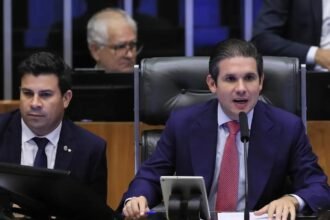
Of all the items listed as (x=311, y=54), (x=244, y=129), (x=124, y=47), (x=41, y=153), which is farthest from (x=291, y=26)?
(x=244, y=129)

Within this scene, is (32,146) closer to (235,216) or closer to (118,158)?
(118,158)

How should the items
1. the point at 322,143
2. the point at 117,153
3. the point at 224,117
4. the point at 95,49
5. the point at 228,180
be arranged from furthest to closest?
1. the point at 95,49
2. the point at 117,153
3. the point at 322,143
4. the point at 224,117
5. the point at 228,180

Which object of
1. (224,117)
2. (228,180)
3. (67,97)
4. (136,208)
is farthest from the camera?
(67,97)

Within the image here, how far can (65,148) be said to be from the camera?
391cm

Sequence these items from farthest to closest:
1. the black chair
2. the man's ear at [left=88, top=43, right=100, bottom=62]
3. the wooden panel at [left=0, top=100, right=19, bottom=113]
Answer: the man's ear at [left=88, top=43, right=100, bottom=62] < the wooden panel at [left=0, top=100, right=19, bottom=113] < the black chair

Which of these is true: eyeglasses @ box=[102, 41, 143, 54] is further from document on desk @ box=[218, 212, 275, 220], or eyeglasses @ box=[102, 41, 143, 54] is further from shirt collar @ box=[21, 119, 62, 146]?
document on desk @ box=[218, 212, 275, 220]

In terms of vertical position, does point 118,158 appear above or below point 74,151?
below

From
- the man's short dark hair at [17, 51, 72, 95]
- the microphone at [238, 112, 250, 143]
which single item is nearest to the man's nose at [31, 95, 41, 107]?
the man's short dark hair at [17, 51, 72, 95]

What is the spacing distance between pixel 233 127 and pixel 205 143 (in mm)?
124

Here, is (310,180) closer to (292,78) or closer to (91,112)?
(292,78)

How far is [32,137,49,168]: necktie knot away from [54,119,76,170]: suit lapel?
0.17 ft

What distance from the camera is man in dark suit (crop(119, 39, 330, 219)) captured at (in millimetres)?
3570

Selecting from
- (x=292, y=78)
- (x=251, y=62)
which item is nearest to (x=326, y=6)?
(x=292, y=78)

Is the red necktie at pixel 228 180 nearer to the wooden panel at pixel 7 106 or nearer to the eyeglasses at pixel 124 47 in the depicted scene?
the wooden panel at pixel 7 106
